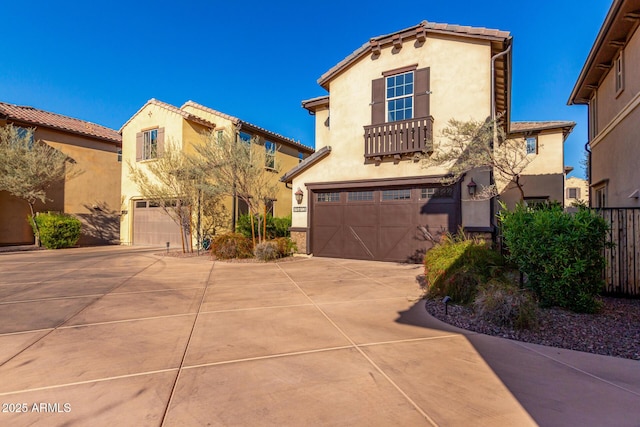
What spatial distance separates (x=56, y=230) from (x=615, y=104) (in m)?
22.8

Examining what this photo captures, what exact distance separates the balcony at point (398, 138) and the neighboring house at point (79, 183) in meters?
16.2

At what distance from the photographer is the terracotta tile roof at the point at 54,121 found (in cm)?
1630

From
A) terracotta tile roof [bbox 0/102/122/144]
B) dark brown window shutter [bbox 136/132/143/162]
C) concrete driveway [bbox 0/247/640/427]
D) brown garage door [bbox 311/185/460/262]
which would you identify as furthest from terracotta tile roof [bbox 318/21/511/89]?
terracotta tile roof [bbox 0/102/122/144]

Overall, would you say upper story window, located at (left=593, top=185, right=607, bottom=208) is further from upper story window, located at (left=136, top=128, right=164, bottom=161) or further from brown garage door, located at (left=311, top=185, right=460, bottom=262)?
upper story window, located at (left=136, top=128, right=164, bottom=161)

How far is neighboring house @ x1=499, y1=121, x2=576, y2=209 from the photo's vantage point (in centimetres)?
1688

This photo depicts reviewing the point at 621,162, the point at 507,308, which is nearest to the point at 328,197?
the point at 507,308

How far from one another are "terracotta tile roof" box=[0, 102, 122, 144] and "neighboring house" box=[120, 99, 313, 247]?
235 cm

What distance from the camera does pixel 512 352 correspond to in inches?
147

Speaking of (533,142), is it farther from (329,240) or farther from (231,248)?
(231,248)

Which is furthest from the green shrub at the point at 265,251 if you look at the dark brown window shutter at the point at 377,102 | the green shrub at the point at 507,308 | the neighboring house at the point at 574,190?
the neighboring house at the point at 574,190

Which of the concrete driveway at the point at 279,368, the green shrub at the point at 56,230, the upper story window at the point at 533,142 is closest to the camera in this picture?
the concrete driveway at the point at 279,368

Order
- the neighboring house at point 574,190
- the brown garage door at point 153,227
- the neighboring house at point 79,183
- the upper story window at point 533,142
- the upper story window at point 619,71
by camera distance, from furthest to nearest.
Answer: the neighboring house at point 574,190, the upper story window at point 533,142, the brown garage door at point 153,227, the neighboring house at point 79,183, the upper story window at point 619,71

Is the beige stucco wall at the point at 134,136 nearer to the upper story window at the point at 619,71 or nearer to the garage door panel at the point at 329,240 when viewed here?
the garage door panel at the point at 329,240

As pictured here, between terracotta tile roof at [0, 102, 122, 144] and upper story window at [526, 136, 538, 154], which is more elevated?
terracotta tile roof at [0, 102, 122, 144]
